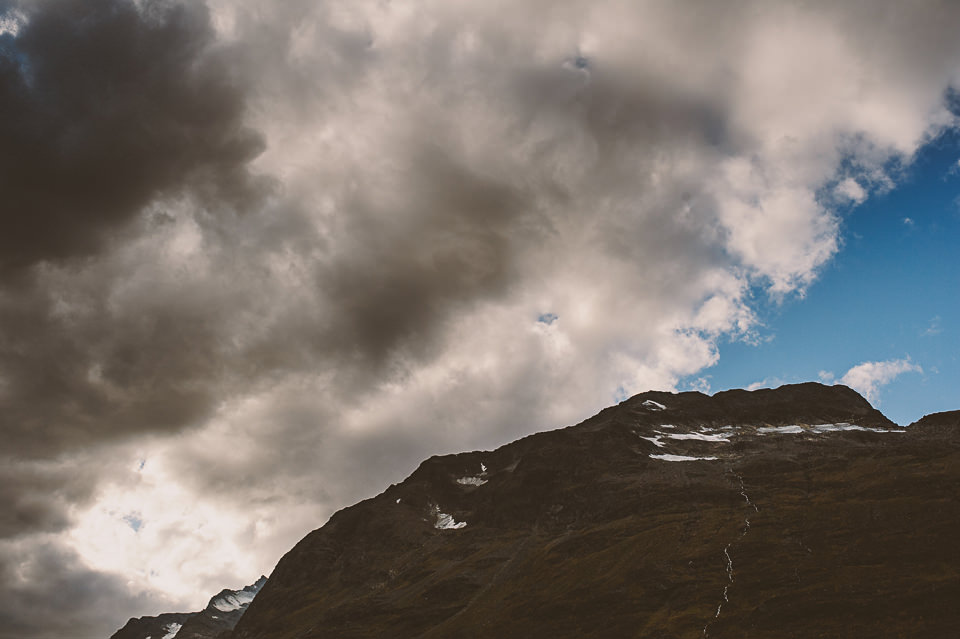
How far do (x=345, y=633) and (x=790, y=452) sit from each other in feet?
465

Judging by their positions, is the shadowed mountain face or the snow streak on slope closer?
the shadowed mountain face

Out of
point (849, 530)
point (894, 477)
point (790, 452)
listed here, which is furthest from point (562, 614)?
point (790, 452)

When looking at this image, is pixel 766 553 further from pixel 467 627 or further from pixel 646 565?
pixel 467 627

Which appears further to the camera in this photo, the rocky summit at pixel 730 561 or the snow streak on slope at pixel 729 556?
the snow streak on slope at pixel 729 556

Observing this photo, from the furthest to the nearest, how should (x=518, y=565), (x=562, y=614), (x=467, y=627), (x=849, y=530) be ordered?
(x=518, y=565) → (x=467, y=627) → (x=562, y=614) → (x=849, y=530)

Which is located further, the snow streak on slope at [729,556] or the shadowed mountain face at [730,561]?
the snow streak on slope at [729,556]

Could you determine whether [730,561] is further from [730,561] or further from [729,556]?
[729,556]

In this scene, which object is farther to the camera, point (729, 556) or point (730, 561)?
point (729, 556)

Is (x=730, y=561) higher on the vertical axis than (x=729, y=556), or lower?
lower

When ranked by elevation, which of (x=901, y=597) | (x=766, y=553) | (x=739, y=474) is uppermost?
(x=739, y=474)

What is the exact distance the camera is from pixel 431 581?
186 metres

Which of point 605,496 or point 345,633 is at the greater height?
point 605,496

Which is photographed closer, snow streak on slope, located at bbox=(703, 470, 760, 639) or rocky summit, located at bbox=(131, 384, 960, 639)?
rocky summit, located at bbox=(131, 384, 960, 639)

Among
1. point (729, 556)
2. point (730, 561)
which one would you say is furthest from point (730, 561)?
point (729, 556)
